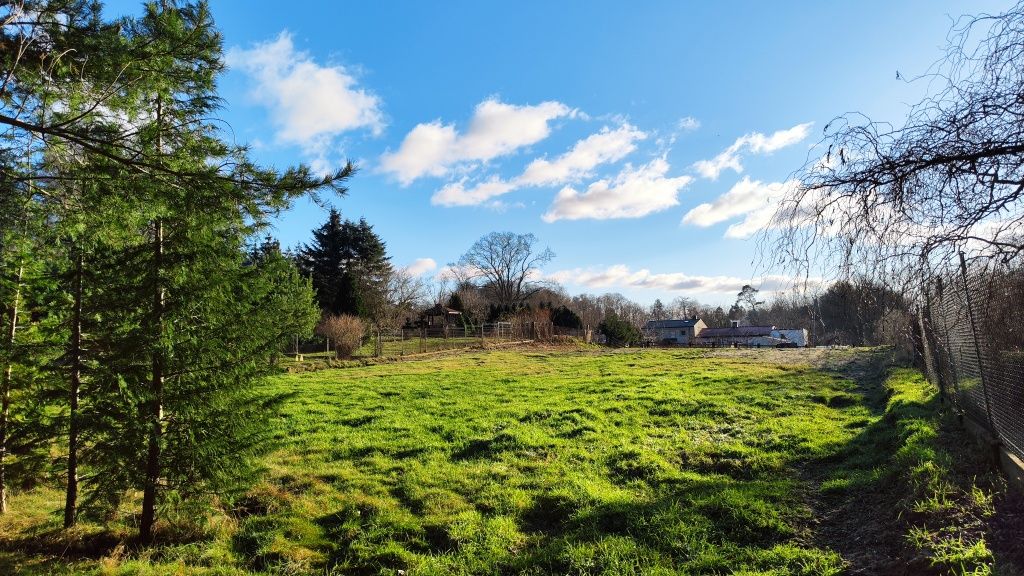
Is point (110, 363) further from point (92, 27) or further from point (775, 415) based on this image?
point (775, 415)

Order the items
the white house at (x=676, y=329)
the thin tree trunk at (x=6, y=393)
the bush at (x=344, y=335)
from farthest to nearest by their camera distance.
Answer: the white house at (x=676, y=329) < the bush at (x=344, y=335) < the thin tree trunk at (x=6, y=393)

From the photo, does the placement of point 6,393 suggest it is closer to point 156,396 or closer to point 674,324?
point 156,396

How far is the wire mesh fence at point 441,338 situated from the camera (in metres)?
27.8

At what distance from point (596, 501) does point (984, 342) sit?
4.20 meters

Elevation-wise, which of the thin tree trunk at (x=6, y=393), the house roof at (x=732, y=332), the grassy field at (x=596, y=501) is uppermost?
the thin tree trunk at (x=6, y=393)

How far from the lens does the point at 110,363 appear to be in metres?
4.38

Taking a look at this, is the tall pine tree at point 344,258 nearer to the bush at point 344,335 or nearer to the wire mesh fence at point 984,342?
the bush at point 344,335

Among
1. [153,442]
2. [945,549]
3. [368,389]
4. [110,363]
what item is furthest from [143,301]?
[368,389]

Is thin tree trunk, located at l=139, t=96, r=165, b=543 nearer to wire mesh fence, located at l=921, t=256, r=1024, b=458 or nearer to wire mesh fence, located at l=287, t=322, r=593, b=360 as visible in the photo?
wire mesh fence, located at l=921, t=256, r=1024, b=458

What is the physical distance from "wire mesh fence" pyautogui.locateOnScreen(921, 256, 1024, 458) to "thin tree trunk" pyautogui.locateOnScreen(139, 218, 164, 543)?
596 centimetres

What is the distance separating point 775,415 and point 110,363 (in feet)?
33.4

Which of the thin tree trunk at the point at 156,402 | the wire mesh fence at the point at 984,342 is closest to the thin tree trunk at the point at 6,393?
the thin tree trunk at the point at 156,402

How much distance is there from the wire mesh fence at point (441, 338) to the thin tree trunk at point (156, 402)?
20.7 m

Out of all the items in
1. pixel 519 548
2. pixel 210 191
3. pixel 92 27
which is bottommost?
pixel 519 548
